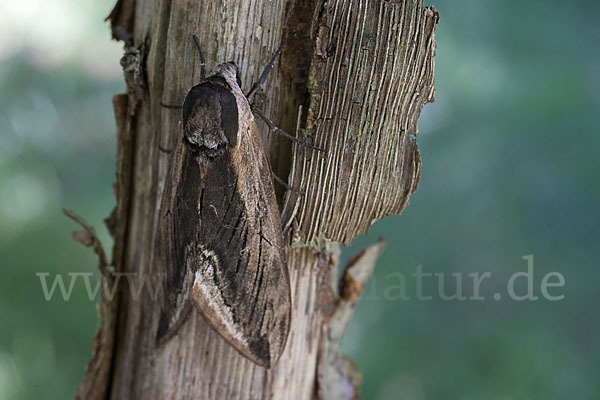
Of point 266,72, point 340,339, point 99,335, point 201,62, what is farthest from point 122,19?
point 340,339

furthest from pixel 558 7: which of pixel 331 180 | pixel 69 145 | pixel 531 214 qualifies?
pixel 69 145

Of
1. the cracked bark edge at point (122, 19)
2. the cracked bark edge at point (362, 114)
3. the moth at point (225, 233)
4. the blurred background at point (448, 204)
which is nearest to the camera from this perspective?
the cracked bark edge at point (362, 114)

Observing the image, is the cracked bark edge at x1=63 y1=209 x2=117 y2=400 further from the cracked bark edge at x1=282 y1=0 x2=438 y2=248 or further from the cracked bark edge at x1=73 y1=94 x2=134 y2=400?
Result: the cracked bark edge at x1=282 y1=0 x2=438 y2=248

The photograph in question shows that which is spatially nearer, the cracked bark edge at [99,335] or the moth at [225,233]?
the moth at [225,233]

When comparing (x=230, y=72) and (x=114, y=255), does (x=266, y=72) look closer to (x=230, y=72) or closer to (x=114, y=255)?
(x=230, y=72)

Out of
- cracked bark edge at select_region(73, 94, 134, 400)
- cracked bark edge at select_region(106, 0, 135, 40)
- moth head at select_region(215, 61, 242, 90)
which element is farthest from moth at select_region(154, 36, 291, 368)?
cracked bark edge at select_region(106, 0, 135, 40)

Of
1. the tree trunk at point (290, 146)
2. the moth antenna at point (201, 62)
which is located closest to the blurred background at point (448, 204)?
the tree trunk at point (290, 146)

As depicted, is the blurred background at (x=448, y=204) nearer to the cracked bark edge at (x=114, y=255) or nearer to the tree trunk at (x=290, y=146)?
the tree trunk at (x=290, y=146)
